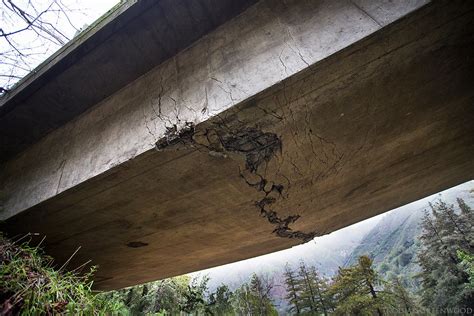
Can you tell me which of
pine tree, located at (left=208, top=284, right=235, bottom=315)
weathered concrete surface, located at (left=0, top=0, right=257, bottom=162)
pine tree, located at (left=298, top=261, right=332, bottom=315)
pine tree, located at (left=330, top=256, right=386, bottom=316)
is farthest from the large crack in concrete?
pine tree, located at (left=298, top=261, right=332, bottom=315)

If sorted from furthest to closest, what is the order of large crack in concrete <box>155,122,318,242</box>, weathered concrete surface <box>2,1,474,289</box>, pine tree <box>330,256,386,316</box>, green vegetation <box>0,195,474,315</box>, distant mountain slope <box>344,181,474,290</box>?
1. distant mountain slope <box>344,181,474,290</box>
2. pine tree <box>330,256,386,316</box>
3. green vegetation <box>0,195,474,315</box>
4. large crack in concrete <box>155,122,318,242</box>
5. weathered concrete surface <box>2,1,474,289</box>

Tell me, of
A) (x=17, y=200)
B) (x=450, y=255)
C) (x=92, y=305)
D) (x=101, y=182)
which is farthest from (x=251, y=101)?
(x=450, y=255)

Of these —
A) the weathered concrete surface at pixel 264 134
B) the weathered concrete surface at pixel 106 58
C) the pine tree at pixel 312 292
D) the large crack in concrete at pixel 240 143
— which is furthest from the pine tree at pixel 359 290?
the weathered concrete surface at pixel 106 58

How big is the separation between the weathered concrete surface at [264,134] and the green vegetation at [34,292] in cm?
49

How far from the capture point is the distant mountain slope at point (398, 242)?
102 feet

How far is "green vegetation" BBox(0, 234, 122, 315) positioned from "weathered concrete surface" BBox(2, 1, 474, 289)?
19.3 inches

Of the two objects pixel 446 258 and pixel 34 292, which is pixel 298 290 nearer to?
pixel 446 258

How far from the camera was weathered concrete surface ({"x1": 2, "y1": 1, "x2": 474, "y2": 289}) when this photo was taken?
57.9 inches

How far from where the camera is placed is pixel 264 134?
1.83 m

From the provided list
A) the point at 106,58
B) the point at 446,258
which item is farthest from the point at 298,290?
the point at 106,58

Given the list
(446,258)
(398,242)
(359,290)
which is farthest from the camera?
(398,242)

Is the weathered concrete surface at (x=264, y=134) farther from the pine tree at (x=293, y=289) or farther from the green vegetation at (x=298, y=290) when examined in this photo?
the pine tree at (x=293, y=289)

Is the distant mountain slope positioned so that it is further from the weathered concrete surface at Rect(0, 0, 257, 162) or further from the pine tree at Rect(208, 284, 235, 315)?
the weathered concrete surface at Rect(0, 0, 257, 162)

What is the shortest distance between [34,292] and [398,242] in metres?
49.4
